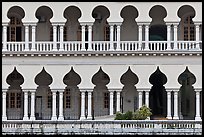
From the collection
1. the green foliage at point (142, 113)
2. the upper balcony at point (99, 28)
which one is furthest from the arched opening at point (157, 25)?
the green foliage at point (142, 113)

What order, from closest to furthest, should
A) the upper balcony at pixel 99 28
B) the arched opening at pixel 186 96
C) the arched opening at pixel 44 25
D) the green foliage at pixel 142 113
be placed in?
the green foliage at pixel 142 113 < the upper balcony at pixel 99 28 < the arched opening at pixel 44 25 < the arched opening at pixel 186 96

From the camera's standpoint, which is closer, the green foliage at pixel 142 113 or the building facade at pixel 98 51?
the green foliage at pixel 142 113

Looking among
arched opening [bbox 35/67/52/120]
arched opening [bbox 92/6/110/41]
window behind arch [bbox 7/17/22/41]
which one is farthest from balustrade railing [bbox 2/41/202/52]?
arched opening [bbox 35/67/52/120]

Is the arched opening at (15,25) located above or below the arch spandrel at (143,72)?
above

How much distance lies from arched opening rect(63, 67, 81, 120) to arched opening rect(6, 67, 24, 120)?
2.48 meters

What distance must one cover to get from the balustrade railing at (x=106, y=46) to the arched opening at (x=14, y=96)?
2.26m

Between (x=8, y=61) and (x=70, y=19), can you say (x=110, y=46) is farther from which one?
(x=8, y=61)

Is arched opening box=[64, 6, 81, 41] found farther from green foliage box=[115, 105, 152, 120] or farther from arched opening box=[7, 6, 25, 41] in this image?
green foliage box=[115, 105, 152, 120]

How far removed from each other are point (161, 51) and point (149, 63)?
0.96 meters

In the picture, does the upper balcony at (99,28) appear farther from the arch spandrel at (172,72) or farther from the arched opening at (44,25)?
the arch spandrel at (172,72)


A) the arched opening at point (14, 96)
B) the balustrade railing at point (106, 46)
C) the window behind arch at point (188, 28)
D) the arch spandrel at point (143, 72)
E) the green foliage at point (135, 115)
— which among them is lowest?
the green foliage at point (135, 115)

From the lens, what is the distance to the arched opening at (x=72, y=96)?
36.4 meters

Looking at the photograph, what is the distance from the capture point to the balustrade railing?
3450 cm

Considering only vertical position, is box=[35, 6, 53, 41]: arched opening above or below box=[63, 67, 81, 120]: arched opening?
above
